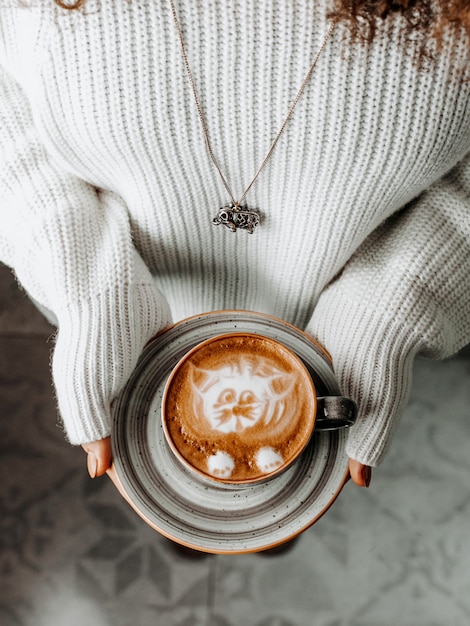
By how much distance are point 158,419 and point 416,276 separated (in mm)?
321

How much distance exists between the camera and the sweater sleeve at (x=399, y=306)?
24.0 inches

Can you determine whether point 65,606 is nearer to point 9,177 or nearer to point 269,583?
point 269,583

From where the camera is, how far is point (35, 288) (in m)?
0.65

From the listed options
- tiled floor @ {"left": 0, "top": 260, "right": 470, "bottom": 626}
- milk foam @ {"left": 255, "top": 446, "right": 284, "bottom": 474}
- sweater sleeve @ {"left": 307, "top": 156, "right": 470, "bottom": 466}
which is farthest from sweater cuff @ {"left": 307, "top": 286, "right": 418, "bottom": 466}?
tiled floor @ {"left": 0, "top": 260, "right": 470, "bottom": 626}

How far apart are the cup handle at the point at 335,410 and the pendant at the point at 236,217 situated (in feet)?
0.70

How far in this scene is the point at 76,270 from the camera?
58cm

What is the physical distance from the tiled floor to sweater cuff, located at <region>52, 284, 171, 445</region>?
0.61 meters

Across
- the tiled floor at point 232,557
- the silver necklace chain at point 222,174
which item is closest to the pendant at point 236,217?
the silver necklace chain at point 222,174

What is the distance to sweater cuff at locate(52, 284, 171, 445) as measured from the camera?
22.2 inches

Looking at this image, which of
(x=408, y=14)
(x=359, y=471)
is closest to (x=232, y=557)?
(x=359, y=471)

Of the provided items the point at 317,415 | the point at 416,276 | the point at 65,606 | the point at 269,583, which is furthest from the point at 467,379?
the point at 65,606

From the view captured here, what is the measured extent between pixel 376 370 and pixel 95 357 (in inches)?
11.8

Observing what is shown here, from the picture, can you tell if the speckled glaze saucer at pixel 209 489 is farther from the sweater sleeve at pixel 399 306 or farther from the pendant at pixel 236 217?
the pendant at pixel 236 217

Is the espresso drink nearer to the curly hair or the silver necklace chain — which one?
the silver necklace chain
